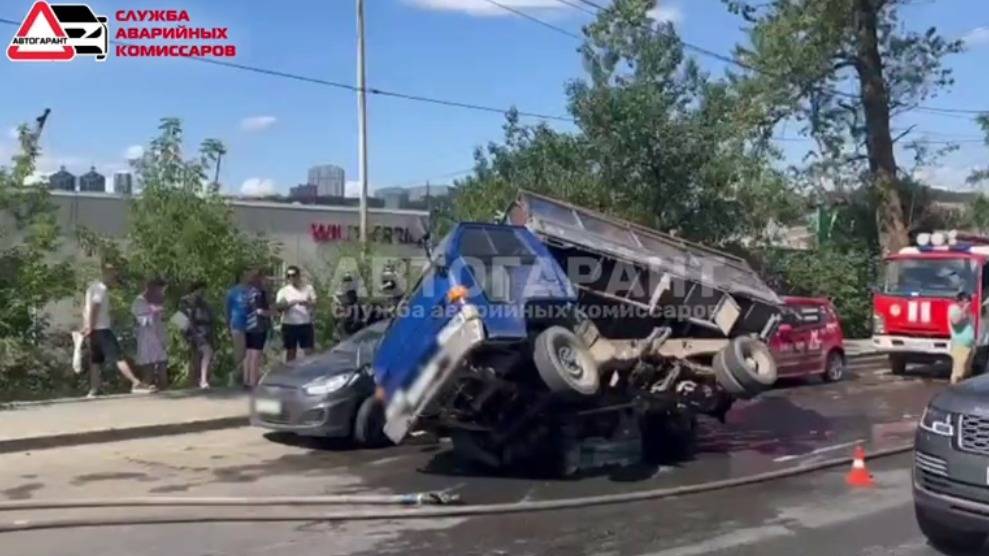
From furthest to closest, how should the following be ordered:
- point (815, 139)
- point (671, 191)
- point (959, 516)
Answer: point (815, 139) < point (671, 191) < point (959, 516)

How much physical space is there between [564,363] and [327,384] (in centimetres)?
333

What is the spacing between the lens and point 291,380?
1255 centimetres

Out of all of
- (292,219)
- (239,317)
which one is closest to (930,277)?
(239,317)

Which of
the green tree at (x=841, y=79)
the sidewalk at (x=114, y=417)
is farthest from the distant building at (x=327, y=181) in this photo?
the sidewalk at (x=114, y=417)

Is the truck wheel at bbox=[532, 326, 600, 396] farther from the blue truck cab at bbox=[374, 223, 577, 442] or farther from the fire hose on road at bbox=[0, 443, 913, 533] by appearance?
the fire hose on road at bbox=[0, 443, 913, 533]

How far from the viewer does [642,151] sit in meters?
24.6

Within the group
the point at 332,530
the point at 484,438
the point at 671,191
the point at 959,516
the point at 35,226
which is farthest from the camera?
the point at 671,191

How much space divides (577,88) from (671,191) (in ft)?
10.2

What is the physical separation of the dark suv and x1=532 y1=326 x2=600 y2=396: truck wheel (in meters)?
3.00

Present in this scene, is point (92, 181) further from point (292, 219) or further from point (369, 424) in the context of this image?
point (369, 424)

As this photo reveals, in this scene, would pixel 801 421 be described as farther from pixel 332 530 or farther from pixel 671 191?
pixel 671 191

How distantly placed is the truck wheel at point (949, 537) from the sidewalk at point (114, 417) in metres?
8.71

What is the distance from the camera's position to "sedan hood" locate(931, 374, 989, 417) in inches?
287

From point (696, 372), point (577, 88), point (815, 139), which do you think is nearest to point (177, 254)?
point (696, 372)
